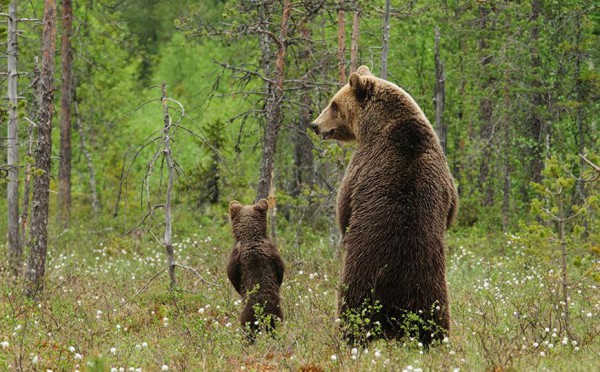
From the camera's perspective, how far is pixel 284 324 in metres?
8.36

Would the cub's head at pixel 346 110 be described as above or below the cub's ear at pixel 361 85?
below

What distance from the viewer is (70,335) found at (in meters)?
7.92

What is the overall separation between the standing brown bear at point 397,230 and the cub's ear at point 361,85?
0.90ft

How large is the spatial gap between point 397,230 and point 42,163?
21.7 ft

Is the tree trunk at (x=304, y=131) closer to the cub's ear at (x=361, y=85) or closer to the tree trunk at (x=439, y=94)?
the tree trunk at (x=439, y=94)

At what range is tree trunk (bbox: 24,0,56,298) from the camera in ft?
37.3

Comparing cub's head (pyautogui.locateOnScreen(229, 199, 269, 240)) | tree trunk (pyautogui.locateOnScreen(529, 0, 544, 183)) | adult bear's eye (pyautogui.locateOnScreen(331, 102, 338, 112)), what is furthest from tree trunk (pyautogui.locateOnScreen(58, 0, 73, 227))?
adult bear's eye (pyautogui.locateOnScreen(331, 102, 338, 112))

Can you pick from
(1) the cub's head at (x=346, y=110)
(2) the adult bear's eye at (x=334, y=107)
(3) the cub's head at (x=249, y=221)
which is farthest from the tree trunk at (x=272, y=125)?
(2) the adult bear's eye at (x=334, y=107)

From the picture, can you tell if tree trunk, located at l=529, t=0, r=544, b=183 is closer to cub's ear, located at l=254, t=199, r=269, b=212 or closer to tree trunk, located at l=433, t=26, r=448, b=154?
tree trunk, located at l=433, t=26, r=448, b=154

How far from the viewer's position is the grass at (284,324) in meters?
6.29

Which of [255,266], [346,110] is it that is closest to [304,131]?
[255,266]

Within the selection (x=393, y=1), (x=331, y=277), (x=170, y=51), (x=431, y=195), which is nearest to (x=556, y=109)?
(x=393, y=1)

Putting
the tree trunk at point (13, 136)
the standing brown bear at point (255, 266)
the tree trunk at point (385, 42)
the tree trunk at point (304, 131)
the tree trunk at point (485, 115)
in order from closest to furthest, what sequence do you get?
the standing brown bear at point (255, 266) → the tree trunk at point (385, 42) → the tree trunk at point (304, 131) → the tree trunk at point (13, 136) → the tree trunk at point (485, 115)

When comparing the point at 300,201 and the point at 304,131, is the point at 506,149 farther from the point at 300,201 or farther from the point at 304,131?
the point at 300,201
